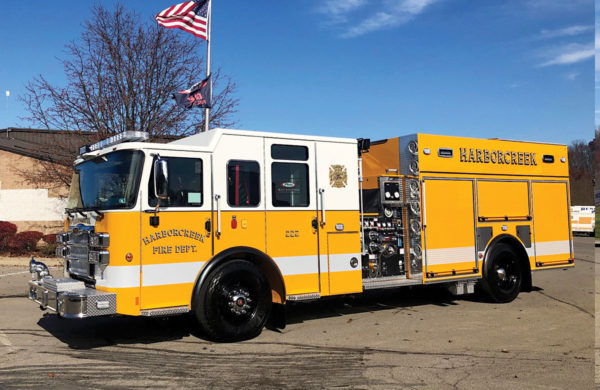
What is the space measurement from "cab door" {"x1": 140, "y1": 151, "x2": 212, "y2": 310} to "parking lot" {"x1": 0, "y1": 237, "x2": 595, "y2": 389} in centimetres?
83

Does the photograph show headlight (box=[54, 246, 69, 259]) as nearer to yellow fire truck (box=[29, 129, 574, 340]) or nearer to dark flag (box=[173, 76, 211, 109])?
yellow fire truck (box=[29, 129, 574, 340])

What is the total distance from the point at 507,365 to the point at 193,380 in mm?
3553

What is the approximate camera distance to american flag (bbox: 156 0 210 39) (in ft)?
48.3

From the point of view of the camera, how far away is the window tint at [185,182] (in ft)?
22.7

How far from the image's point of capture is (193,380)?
564cm

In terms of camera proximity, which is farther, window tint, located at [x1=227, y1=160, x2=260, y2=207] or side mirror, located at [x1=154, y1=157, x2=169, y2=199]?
window tint, located at [x1=227, y1=160, x2=260, y2=207]

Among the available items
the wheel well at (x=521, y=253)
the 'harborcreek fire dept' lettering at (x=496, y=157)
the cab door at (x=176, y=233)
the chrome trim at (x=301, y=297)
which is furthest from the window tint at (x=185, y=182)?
the wheel well at (x=521, y=253)

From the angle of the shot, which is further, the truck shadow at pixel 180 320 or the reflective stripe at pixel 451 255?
the reflective stripe at pixel 451 255

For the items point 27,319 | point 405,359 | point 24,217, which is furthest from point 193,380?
point 24,217

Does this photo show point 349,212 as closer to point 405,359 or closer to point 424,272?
point 424,272

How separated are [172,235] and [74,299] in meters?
1.35

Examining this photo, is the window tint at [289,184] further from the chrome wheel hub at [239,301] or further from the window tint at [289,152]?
the chrome wheel hub at [239,301]

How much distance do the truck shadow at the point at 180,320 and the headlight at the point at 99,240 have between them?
1.47 m

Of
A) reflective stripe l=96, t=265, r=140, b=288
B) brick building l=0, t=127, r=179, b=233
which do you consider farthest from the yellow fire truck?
brick building l=0, t=127, r=179, b=233
